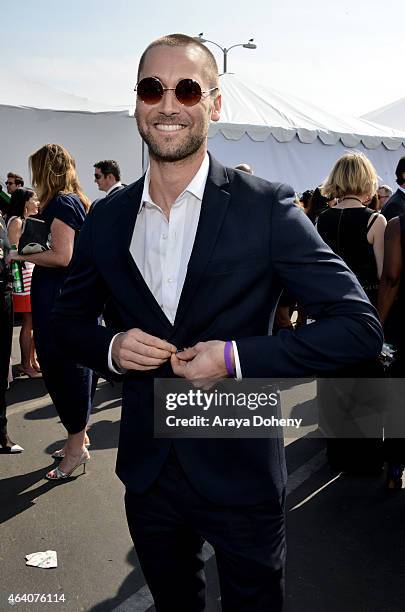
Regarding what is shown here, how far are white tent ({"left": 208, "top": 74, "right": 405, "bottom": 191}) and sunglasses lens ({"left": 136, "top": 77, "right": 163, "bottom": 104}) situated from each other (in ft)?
34.7

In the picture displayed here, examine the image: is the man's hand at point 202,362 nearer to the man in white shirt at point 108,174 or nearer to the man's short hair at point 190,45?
the man's short hair at point 190,45

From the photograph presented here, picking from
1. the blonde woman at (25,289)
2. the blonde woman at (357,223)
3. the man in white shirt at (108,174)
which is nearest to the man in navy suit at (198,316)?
the blonde woman at (357,223)

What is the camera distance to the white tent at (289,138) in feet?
41.0

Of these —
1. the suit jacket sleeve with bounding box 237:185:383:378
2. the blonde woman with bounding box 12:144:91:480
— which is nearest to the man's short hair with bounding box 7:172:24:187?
the blonde woman with bounding box 12:144:91:480

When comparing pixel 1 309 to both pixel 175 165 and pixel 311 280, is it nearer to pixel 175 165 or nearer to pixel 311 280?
pixel 175 165

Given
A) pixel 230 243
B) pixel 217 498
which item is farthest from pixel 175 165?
pixel 217 498

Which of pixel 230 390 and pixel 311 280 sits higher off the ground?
pixel 311 280

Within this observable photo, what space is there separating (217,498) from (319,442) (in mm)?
3425

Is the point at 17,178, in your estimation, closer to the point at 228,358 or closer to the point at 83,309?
the point at 83,309

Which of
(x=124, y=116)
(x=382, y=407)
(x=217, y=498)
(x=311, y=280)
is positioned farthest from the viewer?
(x=124, y=116)

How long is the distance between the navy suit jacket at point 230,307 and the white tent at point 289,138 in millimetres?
10569

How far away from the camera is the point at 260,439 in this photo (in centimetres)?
186

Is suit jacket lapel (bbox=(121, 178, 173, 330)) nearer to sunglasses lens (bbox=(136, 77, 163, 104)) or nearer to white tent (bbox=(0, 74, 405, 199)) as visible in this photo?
sunglasses lens (bbox=(136, 77, 163, 104))

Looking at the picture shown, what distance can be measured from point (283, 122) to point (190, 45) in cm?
1180
